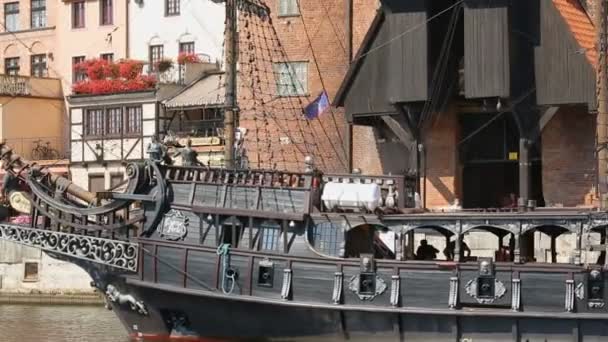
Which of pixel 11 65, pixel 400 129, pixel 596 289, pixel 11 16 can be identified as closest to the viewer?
pixel 596 289

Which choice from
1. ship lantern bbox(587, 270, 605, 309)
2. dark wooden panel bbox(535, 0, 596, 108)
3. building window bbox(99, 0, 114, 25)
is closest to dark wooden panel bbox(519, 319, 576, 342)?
ship lantern bbox(587, 270, 605, 309)

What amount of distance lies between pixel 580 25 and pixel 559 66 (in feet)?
4.15

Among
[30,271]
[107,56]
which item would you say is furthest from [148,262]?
[107,56]

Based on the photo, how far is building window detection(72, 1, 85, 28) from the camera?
56.6m

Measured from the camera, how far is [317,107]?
1542 inches

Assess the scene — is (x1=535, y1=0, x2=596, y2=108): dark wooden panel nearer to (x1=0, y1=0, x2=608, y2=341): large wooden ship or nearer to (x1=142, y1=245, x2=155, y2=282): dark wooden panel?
(x1=0, y1=0, x2=608, y2=341): large wooden ship

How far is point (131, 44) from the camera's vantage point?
5459cm

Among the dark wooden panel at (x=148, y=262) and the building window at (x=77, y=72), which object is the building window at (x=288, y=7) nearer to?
the dark wooden panel at (x=148, y=262)

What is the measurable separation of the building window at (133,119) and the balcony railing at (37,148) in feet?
18.7

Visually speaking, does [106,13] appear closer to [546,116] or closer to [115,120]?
[115,120]

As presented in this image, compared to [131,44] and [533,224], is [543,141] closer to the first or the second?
[533,224]

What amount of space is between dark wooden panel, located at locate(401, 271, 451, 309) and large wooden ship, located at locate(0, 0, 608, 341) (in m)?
0.02

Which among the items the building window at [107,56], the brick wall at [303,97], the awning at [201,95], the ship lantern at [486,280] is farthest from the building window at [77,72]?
the ship lantern at [486,280]

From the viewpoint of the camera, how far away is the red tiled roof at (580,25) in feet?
114
